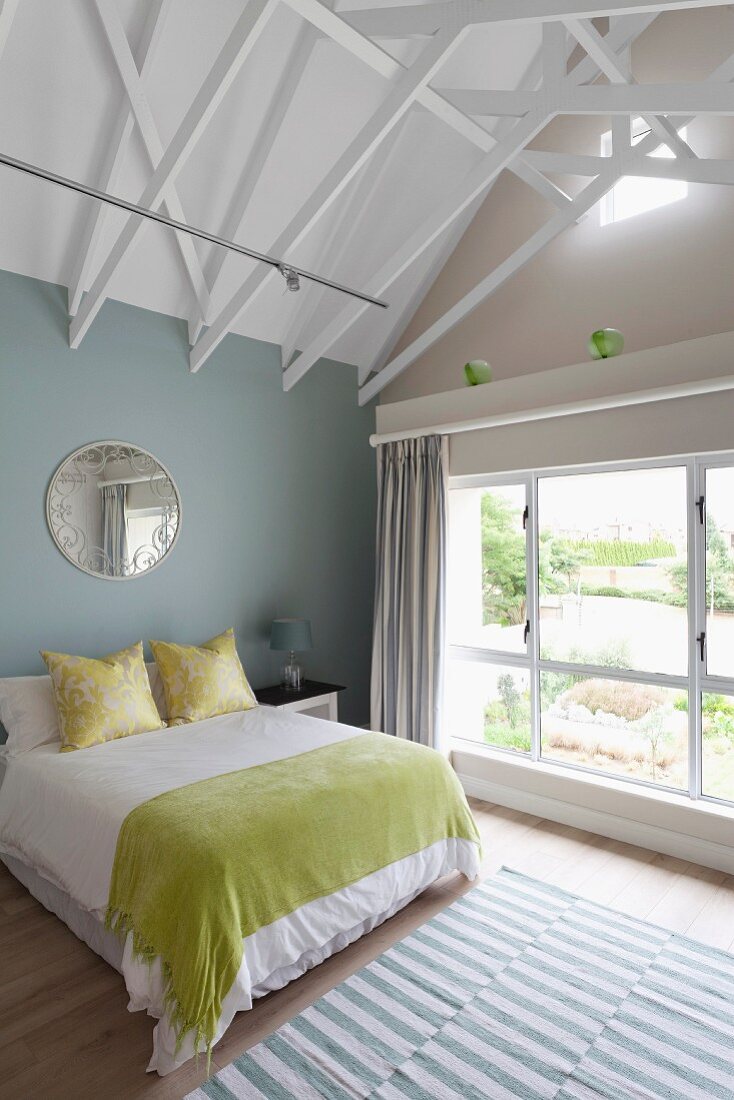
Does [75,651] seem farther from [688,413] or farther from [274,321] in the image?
[688,413]

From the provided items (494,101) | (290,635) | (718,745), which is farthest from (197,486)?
(718,745)

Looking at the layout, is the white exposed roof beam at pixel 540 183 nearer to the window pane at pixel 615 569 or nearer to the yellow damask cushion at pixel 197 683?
the window pane at pixel 615 569

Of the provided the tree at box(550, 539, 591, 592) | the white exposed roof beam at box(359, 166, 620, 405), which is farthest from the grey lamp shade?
the white exposed roof beam at box(359, 166, 620, 405)

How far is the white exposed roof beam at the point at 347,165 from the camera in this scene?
2.63 meters

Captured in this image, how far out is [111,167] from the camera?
10.4 feet

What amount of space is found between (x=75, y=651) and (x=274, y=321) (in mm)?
2442

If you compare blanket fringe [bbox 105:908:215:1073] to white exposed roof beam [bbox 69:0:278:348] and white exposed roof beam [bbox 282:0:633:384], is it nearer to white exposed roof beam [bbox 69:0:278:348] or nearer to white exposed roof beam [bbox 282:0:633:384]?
white exposed roof beam [bbox 69:0:278:348]

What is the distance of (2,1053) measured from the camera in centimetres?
205

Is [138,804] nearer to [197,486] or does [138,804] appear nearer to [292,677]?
[292,677]

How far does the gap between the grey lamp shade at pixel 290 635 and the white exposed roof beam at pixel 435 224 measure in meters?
1.66

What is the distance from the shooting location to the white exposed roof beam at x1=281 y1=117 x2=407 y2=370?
3.90 metres

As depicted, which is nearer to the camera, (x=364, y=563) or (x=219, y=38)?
(x=219, y=38)

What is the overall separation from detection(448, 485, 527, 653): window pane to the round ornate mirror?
1.82 m

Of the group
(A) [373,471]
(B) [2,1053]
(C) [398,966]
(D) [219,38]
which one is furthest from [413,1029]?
(D) [219,38]
